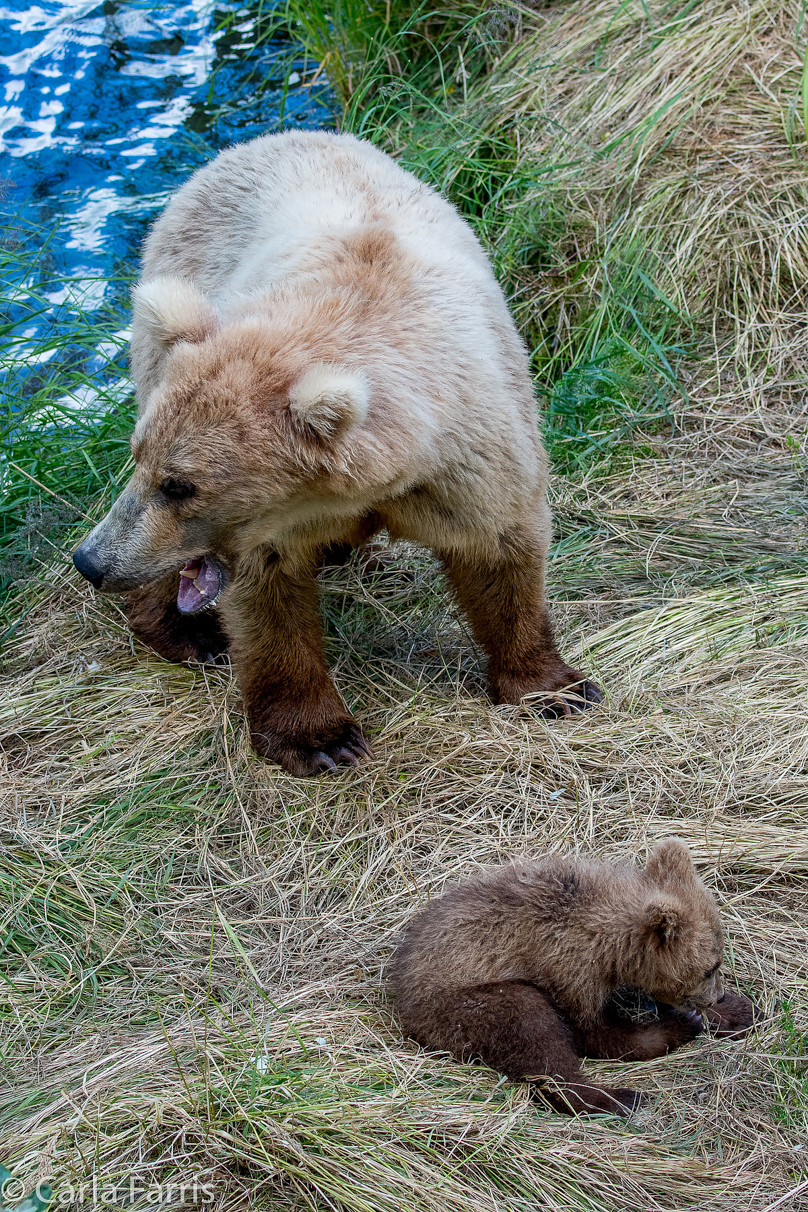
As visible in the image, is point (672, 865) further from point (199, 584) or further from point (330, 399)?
point (199, 584)

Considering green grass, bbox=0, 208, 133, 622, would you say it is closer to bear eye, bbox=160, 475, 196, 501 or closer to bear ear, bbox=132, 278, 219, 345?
bear ear, bbox=132, 278, 219, 345

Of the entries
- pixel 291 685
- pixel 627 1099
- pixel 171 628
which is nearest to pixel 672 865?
pixel 627 1099

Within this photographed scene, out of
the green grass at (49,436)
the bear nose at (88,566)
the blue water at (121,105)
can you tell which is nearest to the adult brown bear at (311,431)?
the bear nose at (88,566)

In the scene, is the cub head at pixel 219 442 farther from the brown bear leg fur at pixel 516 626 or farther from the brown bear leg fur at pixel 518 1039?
the brown bear leg fur at pixel 518 1039

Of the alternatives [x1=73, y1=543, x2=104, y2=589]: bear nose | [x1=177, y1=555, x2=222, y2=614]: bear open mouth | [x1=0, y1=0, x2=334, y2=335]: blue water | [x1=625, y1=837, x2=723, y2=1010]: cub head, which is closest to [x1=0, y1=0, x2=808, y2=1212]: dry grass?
[x1=625, y1=837, x2=723, y2=1010]: cub head

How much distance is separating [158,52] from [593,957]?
7376mm

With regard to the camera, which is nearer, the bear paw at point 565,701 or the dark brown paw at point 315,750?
the dark brown paw at point 315,750

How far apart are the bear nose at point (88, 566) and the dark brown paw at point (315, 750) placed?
1012 millimetres

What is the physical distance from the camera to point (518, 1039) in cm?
304

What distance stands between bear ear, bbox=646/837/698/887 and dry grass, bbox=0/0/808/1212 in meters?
0.39

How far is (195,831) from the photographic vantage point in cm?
409

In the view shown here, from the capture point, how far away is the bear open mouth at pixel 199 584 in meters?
3.84

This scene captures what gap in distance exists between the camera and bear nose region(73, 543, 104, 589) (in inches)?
146

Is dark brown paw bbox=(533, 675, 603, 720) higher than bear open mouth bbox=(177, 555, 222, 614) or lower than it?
lower
